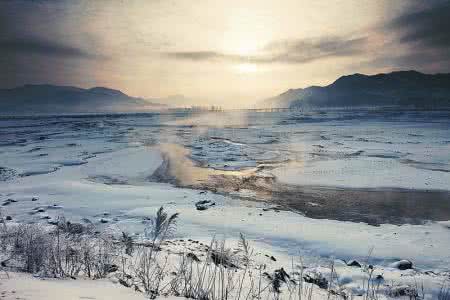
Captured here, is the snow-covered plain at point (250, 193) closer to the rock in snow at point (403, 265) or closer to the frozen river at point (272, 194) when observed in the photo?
the frozen river at point (272, 194)

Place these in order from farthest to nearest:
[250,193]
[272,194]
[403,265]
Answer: [250,193]
[272,194]
[403,265]

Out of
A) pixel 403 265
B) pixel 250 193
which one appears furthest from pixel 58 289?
pixel 250 193

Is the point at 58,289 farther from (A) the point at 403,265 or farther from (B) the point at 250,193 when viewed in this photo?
(B) the point at 250,193

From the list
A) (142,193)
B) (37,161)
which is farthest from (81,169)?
(142,193)

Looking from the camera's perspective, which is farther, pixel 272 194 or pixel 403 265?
pixel 272 194

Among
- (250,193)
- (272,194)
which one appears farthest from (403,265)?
(250,193)

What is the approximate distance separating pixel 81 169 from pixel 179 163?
5583 mm

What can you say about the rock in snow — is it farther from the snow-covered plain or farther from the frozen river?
the frozen river

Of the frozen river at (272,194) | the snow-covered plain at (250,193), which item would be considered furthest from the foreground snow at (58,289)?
the frozen river at (272,194)

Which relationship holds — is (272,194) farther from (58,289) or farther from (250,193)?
(58,289)

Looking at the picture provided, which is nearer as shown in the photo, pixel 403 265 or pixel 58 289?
pixel 58 289

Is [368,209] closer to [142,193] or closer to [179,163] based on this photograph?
[142,193]

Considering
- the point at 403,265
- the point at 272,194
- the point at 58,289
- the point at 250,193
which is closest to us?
the point at 58,289

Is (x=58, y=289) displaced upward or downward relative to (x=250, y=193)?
upward
